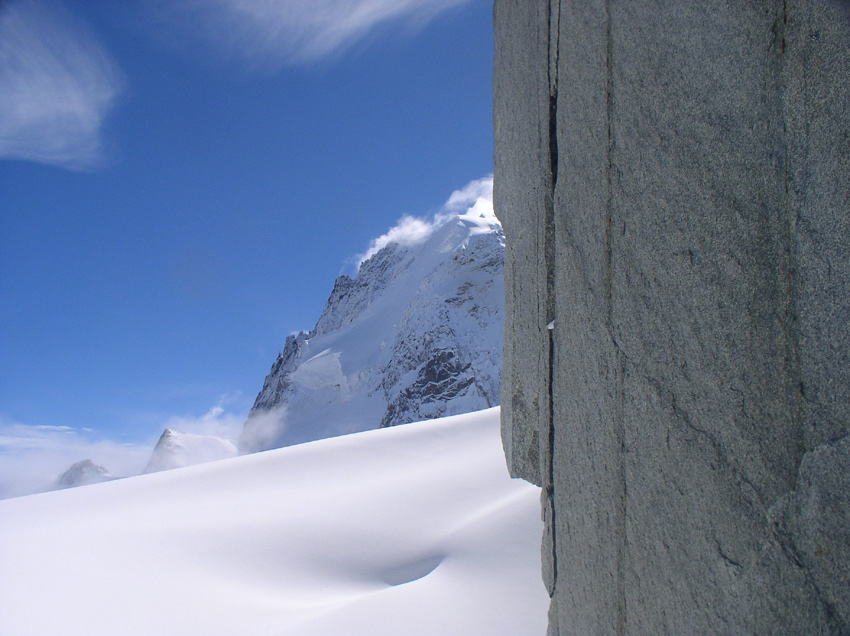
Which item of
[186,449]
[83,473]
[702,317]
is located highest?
[83,473]

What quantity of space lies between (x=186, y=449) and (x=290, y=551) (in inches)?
3214

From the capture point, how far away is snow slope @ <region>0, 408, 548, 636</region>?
15.2ft

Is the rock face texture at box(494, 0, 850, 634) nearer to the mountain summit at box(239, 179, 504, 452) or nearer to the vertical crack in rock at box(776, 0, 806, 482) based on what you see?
the vertical crack in rock at box(776, 0, 806, 482)

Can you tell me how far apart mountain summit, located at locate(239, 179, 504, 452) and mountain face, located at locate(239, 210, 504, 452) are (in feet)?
0.31

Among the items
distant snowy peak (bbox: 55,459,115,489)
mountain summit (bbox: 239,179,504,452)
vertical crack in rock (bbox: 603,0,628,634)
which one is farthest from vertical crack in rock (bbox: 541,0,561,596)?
distant snowy peak (bbox: 55,459,115,489)

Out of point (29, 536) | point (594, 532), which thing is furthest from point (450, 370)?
point (594, 532)

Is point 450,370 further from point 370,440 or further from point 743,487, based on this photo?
point 743,487

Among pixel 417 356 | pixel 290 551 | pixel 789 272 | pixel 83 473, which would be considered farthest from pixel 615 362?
pixel 83 473

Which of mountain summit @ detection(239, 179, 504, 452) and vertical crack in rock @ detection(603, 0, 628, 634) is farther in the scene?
mountain summit @ detection(239, 179, 504, 452)

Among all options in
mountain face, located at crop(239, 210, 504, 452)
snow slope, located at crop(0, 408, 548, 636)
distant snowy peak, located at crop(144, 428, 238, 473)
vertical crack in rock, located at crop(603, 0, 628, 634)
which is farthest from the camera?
distant snowy peak, located at crop(144, 428, 238, 473)

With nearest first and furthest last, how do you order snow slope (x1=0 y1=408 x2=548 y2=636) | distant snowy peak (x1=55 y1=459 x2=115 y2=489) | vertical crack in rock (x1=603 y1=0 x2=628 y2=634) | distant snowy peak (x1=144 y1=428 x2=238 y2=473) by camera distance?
vertical crack in rock (x1=603 y1=0 x2=628 y2=634) < snow slope (x1=0 y1=408 x2=548 y2=636) < distant snowy peak (x1=144 y1=428 x2=238 y2=473) < distant snowy peak (x1=55 y1=459 x2=115 y2=489)

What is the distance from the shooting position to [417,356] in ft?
160

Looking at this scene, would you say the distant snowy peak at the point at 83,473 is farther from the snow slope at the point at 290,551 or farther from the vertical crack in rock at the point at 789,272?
the vertical crack in rock at the point at 789,272

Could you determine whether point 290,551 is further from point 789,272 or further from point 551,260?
point 789,272
